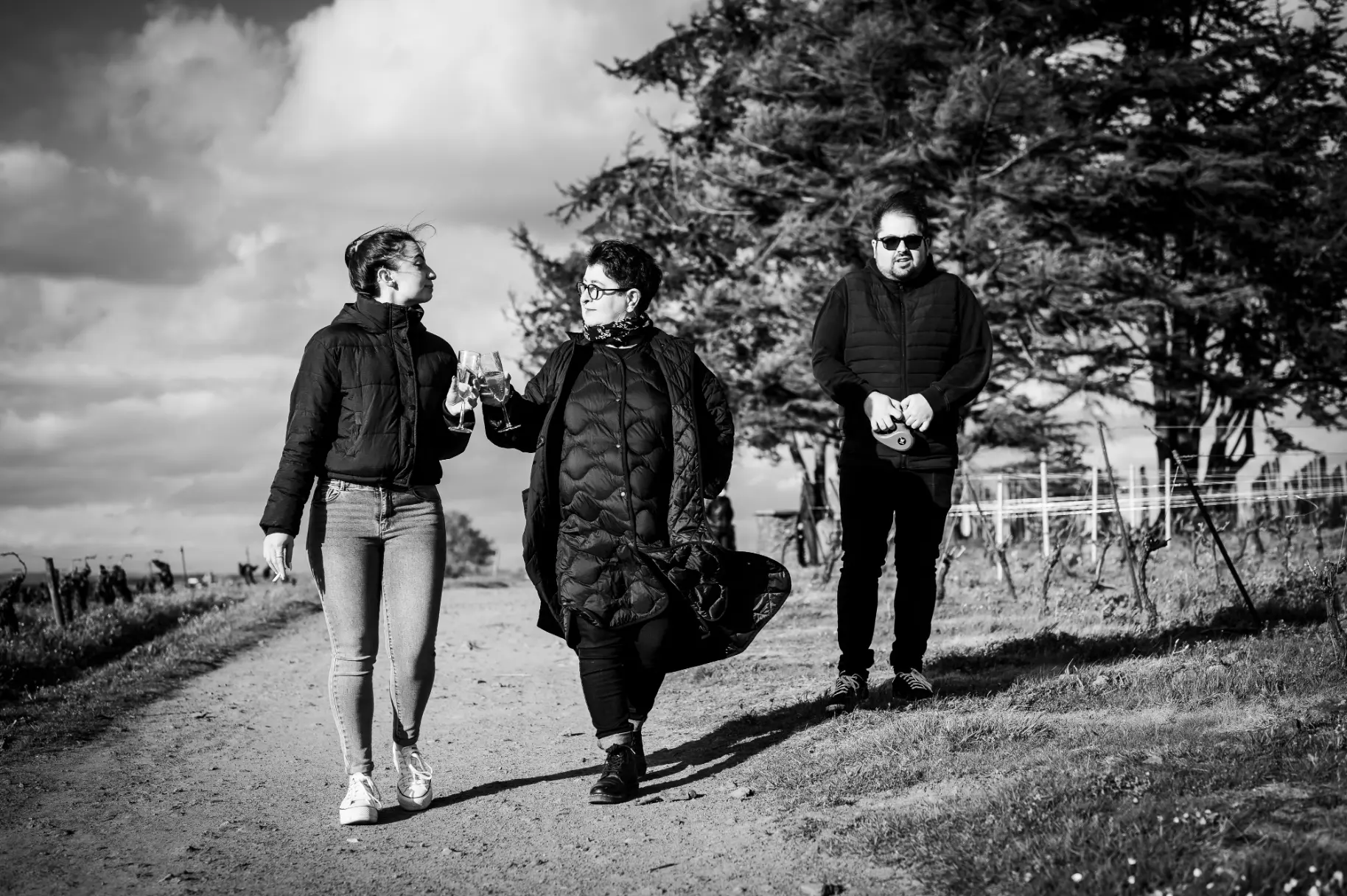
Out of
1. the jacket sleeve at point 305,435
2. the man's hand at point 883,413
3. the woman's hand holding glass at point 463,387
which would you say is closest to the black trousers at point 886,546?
the man's hand at point 883,413

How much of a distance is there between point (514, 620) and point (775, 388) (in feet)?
27.0

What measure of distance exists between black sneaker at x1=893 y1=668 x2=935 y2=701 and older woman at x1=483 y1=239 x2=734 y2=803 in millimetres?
1469

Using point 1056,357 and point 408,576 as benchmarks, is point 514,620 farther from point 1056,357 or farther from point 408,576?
point 1056,357

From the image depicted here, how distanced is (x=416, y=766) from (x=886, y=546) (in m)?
2.31

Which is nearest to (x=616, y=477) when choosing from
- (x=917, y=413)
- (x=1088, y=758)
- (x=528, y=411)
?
(x=528, y=411)

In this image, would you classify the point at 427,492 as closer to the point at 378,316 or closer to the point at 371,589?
the point at 371,589

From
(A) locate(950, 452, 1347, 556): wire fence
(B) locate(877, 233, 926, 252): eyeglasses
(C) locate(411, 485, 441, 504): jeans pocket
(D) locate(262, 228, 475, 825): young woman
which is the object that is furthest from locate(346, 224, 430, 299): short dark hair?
(A) locate(950, 452, 1347, 556): wire fence

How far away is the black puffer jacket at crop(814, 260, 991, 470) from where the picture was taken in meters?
5.49

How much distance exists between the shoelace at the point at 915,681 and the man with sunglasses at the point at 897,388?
0.04 ft

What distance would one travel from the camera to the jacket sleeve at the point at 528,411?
4570 mm

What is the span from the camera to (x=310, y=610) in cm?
1411

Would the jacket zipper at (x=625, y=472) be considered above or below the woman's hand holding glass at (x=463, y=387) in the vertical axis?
below

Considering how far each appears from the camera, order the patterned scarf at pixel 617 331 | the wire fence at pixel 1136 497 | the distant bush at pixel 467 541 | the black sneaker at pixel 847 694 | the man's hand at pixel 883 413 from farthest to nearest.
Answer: the distant bush at pixel 467 541, the wire fence at pixel 1136 497, the black sneaker at pixel 847 694, the man's hand at pixel 883 413, the patterned scarf at pixel 617 331

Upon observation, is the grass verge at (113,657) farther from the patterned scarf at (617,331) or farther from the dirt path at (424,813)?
the patterned scarf at (617,331)
